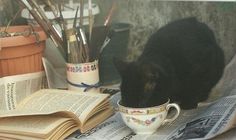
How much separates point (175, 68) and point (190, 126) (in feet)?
0.53

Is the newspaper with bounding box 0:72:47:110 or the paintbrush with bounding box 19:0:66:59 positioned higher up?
the paintbrush with bounding box 19:0:66:59

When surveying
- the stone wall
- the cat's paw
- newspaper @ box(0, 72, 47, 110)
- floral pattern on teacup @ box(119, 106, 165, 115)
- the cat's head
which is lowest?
the cat's paw

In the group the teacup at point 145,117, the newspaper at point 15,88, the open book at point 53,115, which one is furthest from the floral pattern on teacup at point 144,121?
the newspaper at point 15,88

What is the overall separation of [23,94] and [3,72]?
8 centimetres

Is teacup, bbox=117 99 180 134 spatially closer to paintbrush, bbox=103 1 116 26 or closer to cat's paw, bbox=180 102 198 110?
cat's paw, bbox=180 102 198 110

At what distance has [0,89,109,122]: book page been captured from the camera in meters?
0.90

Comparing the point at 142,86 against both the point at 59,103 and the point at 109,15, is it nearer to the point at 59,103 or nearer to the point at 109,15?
the point at 59,103

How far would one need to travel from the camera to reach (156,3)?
1.24m

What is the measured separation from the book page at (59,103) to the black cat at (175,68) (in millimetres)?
92

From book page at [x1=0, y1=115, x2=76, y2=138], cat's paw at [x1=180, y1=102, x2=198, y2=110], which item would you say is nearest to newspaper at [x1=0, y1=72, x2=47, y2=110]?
book page at [x1=0, y1=115, x2=76, y2=138]

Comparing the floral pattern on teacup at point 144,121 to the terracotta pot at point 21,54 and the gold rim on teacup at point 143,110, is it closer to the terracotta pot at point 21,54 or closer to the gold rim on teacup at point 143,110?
the gold rim on teacup at point 143,110

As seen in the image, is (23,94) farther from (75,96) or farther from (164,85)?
(164,85)

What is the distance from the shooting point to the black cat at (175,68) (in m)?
0.87

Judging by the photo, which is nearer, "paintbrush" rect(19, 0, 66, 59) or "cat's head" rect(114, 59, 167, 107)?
"cat's head" rect(114, 59, 167, 107)
